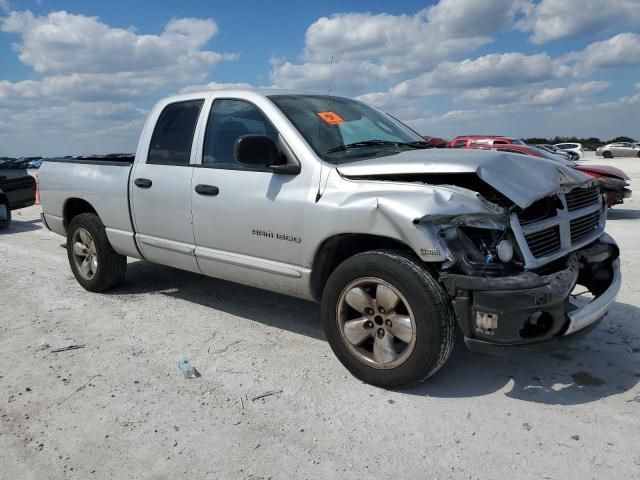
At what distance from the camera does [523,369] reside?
3639 mm

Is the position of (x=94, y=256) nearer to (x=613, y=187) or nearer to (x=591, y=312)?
(x=591, y=312)

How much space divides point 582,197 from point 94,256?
4562 mm

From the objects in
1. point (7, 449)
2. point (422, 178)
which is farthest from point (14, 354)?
point (422, 178)

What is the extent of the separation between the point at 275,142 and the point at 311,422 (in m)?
1.96

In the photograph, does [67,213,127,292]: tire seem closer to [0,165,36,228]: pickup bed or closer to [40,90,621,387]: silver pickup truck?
[40,90,621,387]: silver pickup truck

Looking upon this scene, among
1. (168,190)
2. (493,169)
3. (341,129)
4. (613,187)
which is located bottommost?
(613,187)

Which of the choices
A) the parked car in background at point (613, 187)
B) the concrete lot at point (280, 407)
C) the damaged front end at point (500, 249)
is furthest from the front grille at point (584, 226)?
the parked car in background at point (613, 187)

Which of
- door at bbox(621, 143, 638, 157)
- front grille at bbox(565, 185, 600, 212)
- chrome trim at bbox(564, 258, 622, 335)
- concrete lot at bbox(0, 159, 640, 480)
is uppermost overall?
front grille at bbox(565, 185, 600, 212)

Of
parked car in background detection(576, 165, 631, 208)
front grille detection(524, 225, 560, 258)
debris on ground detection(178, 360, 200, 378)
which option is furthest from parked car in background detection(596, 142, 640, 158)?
debris on ground detection(178, 360, 200, 378)

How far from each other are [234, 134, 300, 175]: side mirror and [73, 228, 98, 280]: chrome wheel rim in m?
2.61

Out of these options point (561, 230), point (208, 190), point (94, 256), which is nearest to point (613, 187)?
point (561, 230)

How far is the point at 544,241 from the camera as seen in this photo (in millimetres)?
3203

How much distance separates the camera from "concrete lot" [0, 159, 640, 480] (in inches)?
105

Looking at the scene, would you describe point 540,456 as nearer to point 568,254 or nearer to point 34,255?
point 568,254
